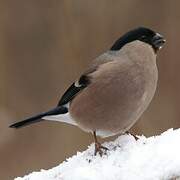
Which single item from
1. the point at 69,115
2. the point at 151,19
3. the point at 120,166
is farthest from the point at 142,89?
the point at 151,19

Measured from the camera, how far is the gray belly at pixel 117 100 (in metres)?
2.50

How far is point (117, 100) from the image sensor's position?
250 centimetres

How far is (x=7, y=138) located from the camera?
14.3 feet

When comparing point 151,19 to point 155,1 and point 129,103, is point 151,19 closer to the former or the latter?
point 155,1

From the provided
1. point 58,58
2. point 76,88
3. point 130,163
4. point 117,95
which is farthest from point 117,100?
point 58,58

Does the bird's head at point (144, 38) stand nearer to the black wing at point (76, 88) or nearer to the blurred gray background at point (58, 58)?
the black wing at point (76, 88)

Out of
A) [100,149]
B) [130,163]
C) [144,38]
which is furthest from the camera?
[144,38]

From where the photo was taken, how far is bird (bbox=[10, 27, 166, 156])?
2510 millimetres

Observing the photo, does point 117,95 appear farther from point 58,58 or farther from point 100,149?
point 58,58

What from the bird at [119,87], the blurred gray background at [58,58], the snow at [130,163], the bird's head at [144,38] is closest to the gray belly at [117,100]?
the bird at [119,87]

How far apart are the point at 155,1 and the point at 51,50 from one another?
72cm

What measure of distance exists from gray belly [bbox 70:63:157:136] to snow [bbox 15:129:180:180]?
26 cm

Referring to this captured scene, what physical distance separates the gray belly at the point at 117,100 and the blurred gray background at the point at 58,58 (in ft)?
5.46

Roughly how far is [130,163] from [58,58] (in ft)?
8.14
